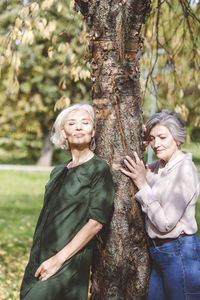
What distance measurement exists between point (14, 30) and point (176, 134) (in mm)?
2265

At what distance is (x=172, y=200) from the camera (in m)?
2.48

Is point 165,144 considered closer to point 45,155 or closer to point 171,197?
point 171,197

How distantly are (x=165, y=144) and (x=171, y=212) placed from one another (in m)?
0.46

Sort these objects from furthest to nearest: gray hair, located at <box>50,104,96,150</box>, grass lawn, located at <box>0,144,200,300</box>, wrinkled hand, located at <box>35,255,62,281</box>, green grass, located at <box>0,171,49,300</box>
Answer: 1. green grass, located at <box>0,171,49,300</box>
2. grass lawn, located at <box>0,144,200,300</box>
3. gray hair, located at <box>50,104,96,150</box>
4. wrinkled hand, located at <box>35,255,62,281</box>

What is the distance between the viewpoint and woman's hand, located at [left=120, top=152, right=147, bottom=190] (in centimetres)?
271

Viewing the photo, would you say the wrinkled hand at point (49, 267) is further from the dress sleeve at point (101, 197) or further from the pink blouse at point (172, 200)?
the pink blouse at point (172, 200)

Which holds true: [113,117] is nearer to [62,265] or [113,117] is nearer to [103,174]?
[103,174]

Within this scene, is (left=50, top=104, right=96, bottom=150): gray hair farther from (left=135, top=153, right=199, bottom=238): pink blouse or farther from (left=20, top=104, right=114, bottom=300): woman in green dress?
(left=135, top=153, right=199, bottom=238): pink blouse

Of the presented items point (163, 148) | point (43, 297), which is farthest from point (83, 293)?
point (163, 148)

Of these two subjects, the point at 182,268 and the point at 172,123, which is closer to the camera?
the point at 182,268

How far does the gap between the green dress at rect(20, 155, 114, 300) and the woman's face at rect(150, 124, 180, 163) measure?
1.26ft

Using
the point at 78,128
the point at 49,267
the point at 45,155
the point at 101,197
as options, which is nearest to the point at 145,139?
the point at 78,128

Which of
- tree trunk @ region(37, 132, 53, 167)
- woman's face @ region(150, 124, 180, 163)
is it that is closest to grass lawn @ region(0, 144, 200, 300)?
woman's face @ region(150, 124, 180, 163)

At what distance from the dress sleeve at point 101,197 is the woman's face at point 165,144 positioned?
389mm
